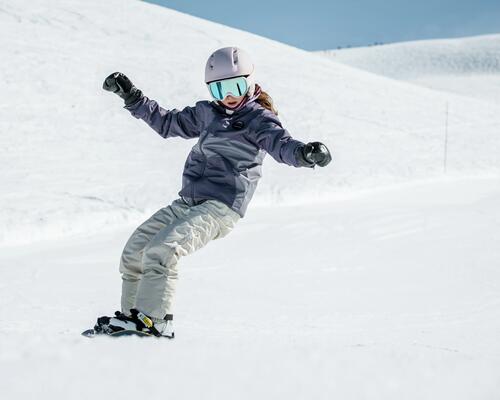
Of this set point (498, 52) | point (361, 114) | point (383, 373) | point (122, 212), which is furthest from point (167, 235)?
point (498, 52)

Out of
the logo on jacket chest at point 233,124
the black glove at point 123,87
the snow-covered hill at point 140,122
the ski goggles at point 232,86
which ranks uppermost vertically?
the snow-covered hill at point 140,122

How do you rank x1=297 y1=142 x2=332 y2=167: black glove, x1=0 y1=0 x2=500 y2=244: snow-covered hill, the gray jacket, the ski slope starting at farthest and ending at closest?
x1=0 y1=0 x2=500 y2=244: snow-covered hill < the gray jacket < x1=297 y1=142 x2=332 y2=167: black glove < the ski slope

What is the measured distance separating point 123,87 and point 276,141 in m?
1.01

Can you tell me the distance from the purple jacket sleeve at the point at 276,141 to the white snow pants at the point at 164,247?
0.36 m

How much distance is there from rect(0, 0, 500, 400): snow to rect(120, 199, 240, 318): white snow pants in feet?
0.76

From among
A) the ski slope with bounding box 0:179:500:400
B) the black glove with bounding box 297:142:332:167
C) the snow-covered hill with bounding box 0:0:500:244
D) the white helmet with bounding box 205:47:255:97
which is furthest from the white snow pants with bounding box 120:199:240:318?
the snow-covered hill with bounding box 0:0:500:244

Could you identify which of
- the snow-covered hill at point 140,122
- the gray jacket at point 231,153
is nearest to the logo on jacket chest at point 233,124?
the gray jacket at point 231,153

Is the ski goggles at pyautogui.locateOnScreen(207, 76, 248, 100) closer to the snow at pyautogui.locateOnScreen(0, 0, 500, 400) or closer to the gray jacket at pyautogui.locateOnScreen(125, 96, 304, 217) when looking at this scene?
the gray jacket at pyautogui.locateOnScreen(125, 96, 304, 217)

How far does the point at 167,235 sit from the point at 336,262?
232 centimetres

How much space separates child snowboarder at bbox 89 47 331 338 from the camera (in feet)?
8.32

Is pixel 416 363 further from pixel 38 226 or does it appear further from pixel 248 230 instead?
pixel 38 226

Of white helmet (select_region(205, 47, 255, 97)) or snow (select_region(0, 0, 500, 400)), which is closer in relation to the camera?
snow (select_region(0, 0, 500, 400))

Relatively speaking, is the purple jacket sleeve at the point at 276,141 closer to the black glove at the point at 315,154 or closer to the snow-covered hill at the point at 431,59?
the black glove at the point at 315,154

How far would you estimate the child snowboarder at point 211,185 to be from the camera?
2.54 metres
